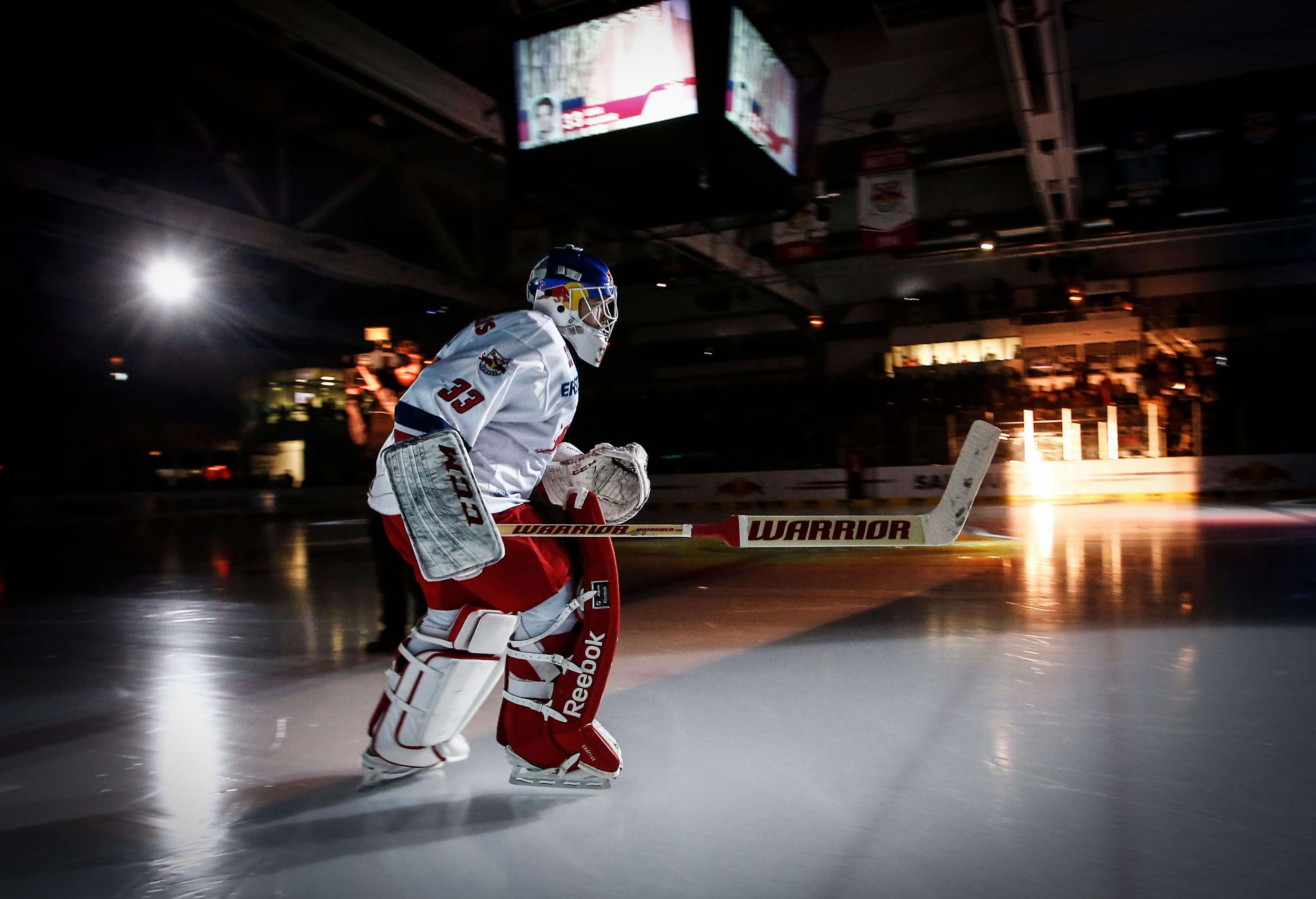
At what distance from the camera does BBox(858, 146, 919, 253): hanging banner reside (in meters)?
Answer: 11.9

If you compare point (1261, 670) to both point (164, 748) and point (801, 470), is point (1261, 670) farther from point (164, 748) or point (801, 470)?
point (801, 470)

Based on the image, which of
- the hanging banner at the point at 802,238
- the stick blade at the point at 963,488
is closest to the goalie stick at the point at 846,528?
the stick blade at the point at 963,488

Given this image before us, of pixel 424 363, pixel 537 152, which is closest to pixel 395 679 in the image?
pixel 424 363

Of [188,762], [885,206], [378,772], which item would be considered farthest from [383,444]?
[885,206]

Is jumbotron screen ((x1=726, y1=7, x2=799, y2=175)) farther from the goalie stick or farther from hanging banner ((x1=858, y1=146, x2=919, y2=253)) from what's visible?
the goalie stick

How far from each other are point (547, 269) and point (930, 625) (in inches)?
126

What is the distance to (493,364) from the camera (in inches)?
85.4

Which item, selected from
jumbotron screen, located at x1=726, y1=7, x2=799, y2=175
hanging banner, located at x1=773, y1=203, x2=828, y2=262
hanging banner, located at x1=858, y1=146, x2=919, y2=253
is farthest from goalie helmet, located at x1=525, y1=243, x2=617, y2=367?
hanging banner, located at x1=773, y1=203, x2=828, y2=262

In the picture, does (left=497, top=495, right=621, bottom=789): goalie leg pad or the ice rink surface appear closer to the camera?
the ice rink surface

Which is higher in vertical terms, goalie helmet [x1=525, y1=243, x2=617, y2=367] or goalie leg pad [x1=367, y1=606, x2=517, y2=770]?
goalie helmet [x1=525, y1=243, x2=617, y2=367]

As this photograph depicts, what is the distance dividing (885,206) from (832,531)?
1076 cm

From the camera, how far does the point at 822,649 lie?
4.18 metres

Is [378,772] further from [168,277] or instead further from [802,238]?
[168,277]

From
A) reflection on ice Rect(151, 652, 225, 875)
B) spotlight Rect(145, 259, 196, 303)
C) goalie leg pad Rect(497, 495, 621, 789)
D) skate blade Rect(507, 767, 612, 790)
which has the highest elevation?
spotlight Rect(145, 259, 196, 303)
